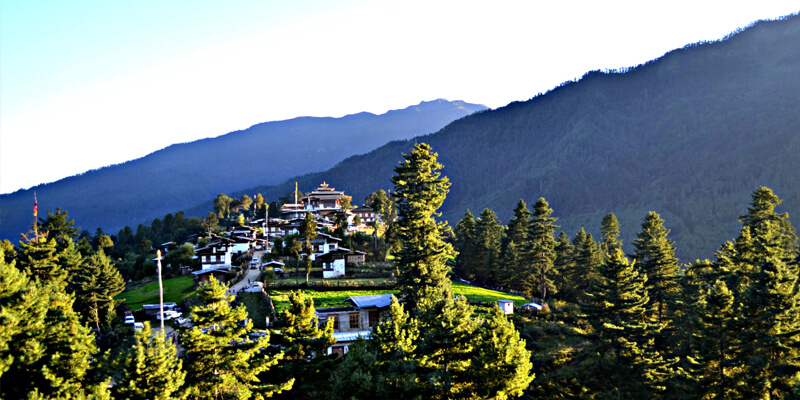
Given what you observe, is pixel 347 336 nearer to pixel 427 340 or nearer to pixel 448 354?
pixel 427 340

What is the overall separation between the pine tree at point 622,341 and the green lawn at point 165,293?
4474cm

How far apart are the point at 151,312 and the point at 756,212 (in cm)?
6693

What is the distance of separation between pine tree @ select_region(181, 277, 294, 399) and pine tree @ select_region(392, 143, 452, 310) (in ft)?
48.5

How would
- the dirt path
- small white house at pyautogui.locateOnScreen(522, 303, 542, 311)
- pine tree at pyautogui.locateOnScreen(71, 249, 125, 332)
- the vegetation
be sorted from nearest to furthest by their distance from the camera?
the vegetation
pine tree at pyautogui.locateOnScreen(71, 249, 125, 332)
small white house at pyautogui.locateOnScreen(522, 303, 542, 311)
the dirt path

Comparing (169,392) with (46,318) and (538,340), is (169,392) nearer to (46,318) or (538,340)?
(46,318)

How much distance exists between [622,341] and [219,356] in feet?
93.6

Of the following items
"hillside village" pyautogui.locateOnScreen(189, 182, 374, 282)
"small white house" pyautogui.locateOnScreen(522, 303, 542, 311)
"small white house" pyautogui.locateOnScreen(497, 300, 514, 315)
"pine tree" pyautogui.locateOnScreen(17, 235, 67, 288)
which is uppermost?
"pine tree" pyautogui.locateOnScreen(17, 235, 67, 288)

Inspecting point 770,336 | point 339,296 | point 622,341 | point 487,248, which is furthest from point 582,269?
point 770,336

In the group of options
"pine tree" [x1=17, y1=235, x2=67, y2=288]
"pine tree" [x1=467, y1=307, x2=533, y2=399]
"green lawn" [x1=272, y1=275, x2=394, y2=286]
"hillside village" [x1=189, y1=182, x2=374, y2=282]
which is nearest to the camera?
"pine tree" [x1=467, y1=307, x2=533, y2=399]

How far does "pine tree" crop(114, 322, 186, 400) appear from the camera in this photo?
68.2 ft

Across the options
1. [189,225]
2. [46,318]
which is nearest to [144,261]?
[189,225]

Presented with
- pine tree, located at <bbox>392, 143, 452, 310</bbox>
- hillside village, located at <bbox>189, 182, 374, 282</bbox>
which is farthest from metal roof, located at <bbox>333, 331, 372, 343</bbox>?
hillside village, located at <bbox>189, 182, 374, 282</bbox>

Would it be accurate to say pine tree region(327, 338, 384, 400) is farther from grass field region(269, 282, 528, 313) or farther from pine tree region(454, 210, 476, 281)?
pine tree region(454, 210, 476, 281)

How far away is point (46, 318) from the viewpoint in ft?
80.3
